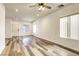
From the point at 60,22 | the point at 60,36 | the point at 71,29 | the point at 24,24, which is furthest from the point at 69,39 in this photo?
the point at 24,24

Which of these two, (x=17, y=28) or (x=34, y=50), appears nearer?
(x=34, y=50)

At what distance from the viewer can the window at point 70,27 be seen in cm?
439

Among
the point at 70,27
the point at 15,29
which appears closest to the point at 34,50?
the point at 70,27

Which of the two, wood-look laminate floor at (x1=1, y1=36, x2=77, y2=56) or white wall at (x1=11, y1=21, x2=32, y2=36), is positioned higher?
white wall at (x1=11, y1=21, x2=32, y2=36)

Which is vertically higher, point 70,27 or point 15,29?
point 70,27

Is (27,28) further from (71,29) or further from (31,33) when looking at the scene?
(71,29)

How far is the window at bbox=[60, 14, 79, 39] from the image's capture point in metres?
4.39

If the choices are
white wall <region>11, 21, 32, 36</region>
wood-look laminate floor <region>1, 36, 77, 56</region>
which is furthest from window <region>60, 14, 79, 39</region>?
white wall <region>11, 21, 32, 36</region>

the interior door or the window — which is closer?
the window

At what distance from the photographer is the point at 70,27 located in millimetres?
4766

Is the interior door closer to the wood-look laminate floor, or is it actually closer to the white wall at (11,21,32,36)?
the white wall at (11,21,32,36)

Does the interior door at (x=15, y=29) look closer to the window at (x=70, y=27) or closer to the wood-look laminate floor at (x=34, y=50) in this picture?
the wood-look laminate floor at (x=34, y=50)

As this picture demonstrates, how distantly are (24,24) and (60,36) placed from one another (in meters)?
7.95

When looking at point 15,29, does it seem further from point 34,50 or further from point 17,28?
point 34,50
